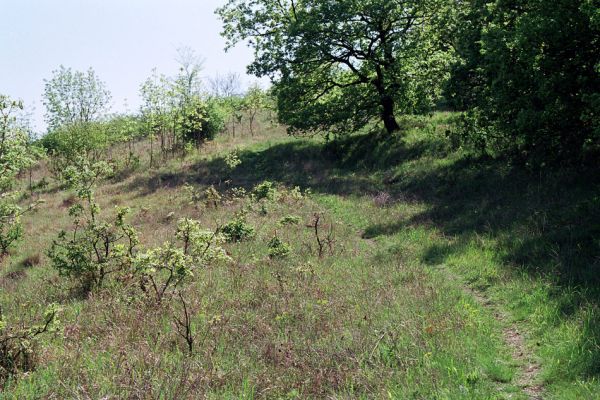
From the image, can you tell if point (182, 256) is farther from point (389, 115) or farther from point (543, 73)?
point (389, 115)

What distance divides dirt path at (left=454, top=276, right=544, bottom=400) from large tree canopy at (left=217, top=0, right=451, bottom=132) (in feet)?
63.0

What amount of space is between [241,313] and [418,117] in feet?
78.0

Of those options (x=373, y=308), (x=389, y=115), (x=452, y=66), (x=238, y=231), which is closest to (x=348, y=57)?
(x=389, y=115)

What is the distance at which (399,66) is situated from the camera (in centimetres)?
2688

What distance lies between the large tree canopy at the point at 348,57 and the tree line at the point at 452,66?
0.22 ft

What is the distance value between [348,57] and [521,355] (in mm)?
24965

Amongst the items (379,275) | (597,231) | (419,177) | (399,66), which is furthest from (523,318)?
(399,66)

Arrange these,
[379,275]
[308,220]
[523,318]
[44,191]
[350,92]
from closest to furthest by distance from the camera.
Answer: [523,318], [379,275], [308,220], [350,92], [44,191]

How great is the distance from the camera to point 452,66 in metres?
18.8

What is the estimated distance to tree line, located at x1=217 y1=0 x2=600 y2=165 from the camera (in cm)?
1329

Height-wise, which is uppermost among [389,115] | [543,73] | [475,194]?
[543,73]

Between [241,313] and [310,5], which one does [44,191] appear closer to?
[310,5]

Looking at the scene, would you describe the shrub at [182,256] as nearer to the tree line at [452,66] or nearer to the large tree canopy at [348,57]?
the tree line at [452,66]

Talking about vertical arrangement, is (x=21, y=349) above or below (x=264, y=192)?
below
